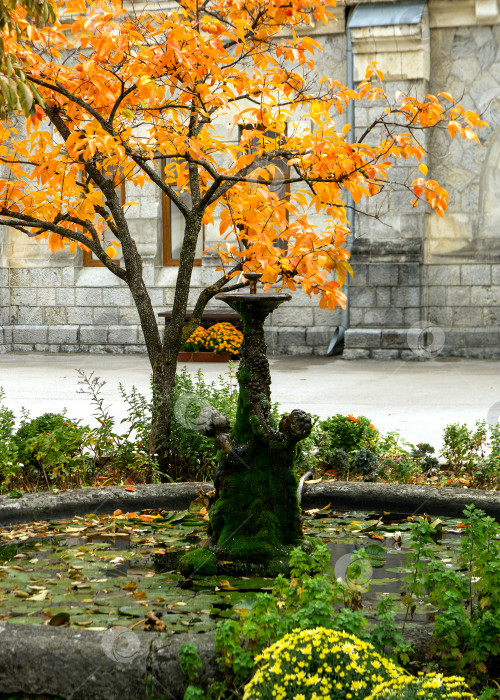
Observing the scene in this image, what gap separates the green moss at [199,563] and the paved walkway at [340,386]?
147 inches

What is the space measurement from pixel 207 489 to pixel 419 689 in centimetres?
277

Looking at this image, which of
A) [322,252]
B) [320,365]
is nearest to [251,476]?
[322,252]

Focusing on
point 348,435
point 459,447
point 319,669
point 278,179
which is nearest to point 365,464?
point 348,435

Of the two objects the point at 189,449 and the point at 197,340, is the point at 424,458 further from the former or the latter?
the point at 197,340

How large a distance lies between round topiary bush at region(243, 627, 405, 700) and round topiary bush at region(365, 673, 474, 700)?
6 centimetres

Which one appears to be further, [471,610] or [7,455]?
[7,455]

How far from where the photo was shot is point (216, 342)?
47.3ft

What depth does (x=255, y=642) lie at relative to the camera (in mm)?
2635

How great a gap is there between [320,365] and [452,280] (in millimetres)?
2702

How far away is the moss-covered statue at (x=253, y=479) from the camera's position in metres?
3.78

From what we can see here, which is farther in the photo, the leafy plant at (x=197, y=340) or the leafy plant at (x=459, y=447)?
the leafy plant at (x=197, y=340)

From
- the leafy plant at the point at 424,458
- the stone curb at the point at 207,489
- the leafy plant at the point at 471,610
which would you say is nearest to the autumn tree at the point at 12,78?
the stone curb at the point at 207,489

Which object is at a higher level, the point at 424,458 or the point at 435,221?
the point at 435,221

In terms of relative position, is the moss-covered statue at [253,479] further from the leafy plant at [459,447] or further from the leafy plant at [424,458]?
the leafy plant at [459,447]
